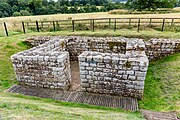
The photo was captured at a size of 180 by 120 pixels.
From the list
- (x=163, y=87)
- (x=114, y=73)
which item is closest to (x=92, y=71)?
(x=114, y=73)

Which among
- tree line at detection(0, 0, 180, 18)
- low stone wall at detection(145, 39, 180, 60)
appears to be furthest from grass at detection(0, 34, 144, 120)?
tree line at detection(0, 0, 180, 18)

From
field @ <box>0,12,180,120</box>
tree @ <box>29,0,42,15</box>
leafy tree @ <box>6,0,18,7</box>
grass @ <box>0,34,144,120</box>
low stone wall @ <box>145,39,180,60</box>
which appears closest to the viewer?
grass @ <box>0,34,144,120</box>

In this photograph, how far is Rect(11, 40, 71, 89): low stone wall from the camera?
235 inches

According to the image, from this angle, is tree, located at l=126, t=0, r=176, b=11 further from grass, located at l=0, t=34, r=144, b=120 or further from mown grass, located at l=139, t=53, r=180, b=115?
grass, located at l=0, t=34, r=144, b=120

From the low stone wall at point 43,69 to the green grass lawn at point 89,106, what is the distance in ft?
2.73

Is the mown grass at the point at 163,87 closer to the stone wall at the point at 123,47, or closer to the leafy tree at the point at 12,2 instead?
the stone wall at the point at 123,47

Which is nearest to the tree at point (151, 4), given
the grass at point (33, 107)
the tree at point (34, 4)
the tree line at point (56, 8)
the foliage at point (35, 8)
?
the tree line at point (56, 8)

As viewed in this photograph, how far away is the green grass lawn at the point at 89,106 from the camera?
353cm

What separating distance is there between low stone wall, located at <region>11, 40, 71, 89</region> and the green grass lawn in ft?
2.73

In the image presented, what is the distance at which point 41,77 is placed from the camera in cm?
629

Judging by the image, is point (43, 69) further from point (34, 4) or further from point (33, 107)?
point (34, 4)

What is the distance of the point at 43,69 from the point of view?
614 centimetres

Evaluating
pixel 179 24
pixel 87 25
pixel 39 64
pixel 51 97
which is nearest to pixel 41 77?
pixel 39 64

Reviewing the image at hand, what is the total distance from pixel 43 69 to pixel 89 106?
7.56ft
